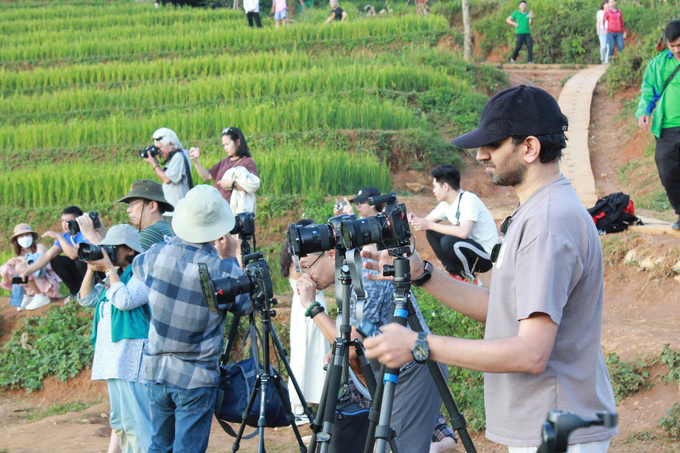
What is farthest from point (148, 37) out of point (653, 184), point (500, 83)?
point (653, 184)

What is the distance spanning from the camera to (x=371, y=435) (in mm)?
2605

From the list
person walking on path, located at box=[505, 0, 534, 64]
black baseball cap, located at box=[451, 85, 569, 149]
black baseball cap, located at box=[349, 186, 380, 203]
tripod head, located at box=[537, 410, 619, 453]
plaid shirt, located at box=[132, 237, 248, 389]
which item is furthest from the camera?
person walking on path, located at box=[505, 0, 534, 64]

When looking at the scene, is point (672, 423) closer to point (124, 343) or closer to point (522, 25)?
point (124, 343)

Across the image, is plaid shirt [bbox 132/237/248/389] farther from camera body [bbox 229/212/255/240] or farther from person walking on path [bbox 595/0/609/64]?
person walking on path [bbox 595/0/609/64]

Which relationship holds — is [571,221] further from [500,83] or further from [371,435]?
[500,83]

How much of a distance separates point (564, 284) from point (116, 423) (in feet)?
10.1

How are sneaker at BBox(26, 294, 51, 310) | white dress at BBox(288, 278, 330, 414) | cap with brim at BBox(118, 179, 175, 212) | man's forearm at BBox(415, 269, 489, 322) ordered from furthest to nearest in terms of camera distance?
1. sneaker at BBox(26, 294, 51, 310)
2. white dress at BBox(288, 278, 330, 414)
3. cap with brim at BBox(118, 179, 175, 212)
4. man's forearm at BBox(415, 269, 489, 322)

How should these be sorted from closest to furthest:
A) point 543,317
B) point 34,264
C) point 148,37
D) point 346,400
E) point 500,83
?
1. point 543,317
2. point 346,400
3. point 34,264
4. point 500,83
5. point 148,37

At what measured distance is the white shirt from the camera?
5.75 metres

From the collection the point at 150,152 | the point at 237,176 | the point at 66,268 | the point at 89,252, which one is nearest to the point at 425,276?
the point at 89,252

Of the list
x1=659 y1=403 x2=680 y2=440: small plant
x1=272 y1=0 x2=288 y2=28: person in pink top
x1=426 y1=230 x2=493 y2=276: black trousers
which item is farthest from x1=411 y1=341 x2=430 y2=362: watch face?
x1=272 y1=0 x2=288 y2=28: person in pink top

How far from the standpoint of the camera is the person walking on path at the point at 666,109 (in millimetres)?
5730

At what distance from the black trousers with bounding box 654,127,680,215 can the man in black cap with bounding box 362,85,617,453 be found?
172 inches

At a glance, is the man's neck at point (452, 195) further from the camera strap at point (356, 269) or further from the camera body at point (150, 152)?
the camera strap at point (356, 269)
